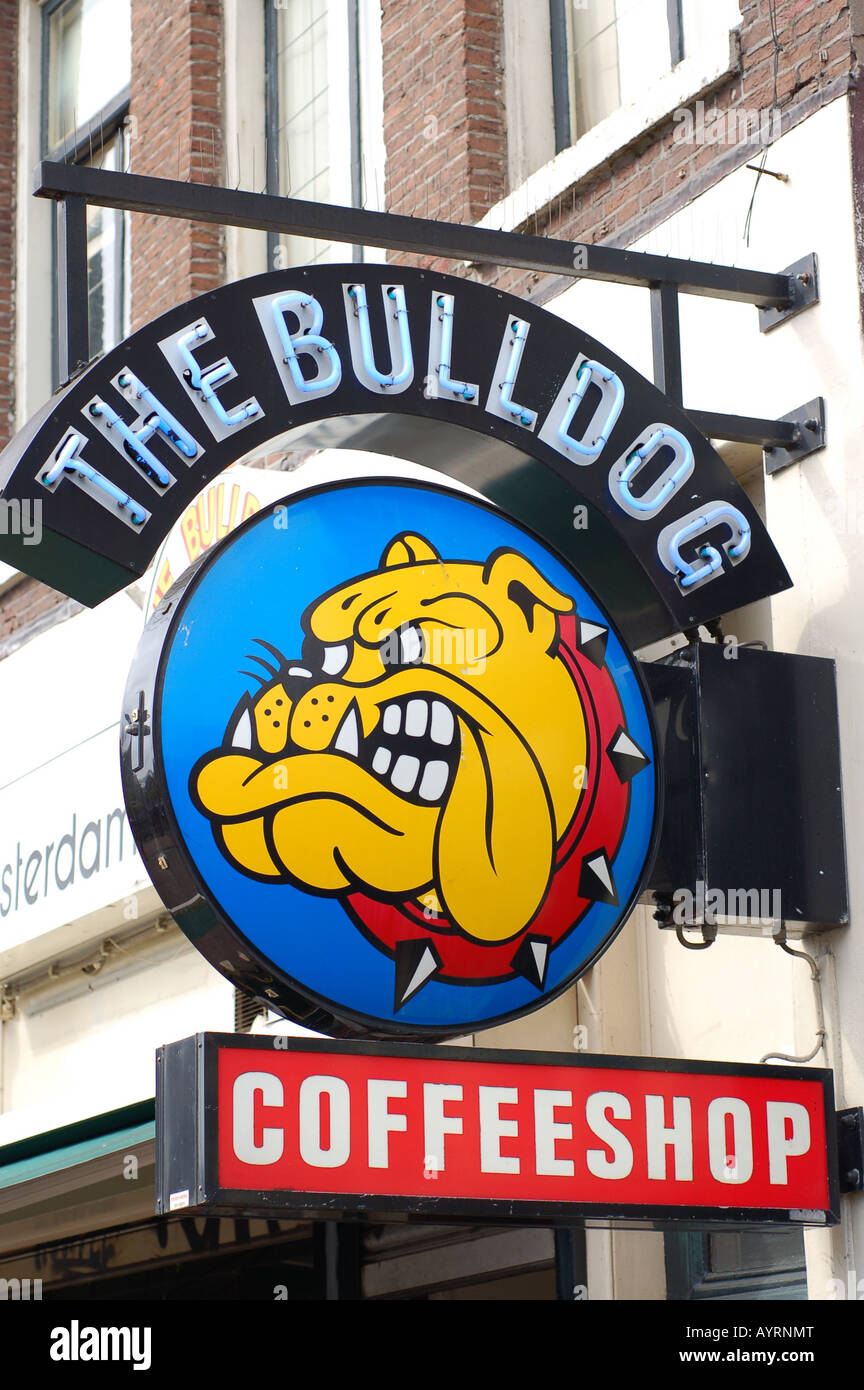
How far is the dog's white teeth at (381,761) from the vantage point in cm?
457

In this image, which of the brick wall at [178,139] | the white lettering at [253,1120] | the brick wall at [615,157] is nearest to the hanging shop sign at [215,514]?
the brick wall at [615,157]

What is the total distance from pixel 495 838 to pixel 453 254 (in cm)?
154

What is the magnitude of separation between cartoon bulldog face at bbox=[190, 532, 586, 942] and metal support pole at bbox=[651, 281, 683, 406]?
780 millimetres

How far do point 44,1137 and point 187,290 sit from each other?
3973 mm

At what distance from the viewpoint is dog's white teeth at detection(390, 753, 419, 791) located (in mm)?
4594

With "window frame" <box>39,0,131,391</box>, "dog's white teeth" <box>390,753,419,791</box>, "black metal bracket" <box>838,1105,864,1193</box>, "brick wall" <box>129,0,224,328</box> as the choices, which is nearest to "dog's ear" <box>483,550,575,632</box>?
"dog's white teeth" <box>390,753,419,791</box>

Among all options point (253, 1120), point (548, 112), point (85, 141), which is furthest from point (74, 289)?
point (85, 141)

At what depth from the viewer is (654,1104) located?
459cm

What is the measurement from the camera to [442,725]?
4.68 m

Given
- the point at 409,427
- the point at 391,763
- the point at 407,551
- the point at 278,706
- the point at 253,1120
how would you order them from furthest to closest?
the point at 409,427, the point at 407,551, the point at 391,763, the point at 278,706, the point at 253,1120

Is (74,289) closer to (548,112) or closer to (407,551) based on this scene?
(407,551)

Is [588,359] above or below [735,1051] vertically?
above

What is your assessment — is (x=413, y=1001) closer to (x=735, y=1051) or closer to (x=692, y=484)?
(x=692, y=484)
